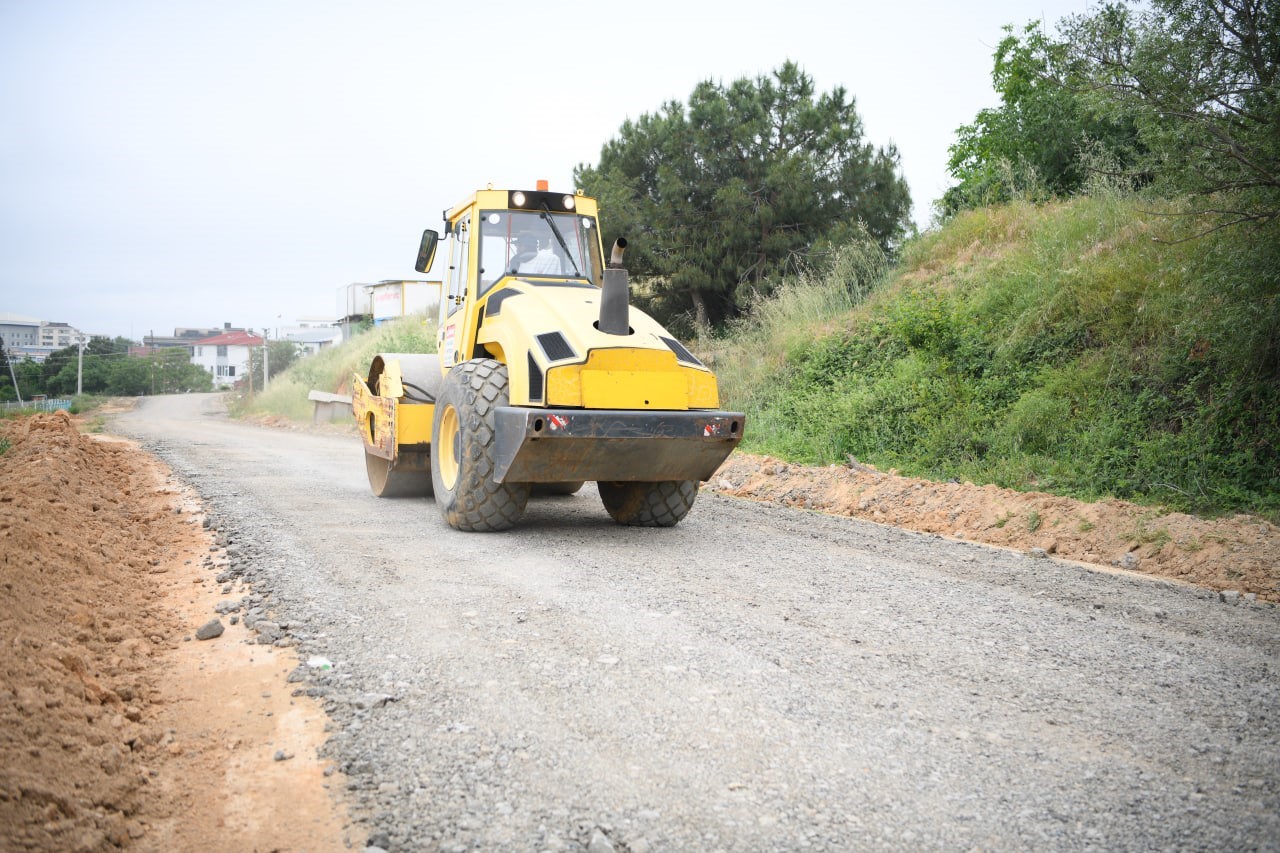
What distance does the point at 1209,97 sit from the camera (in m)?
8.54

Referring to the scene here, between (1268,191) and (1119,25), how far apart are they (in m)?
2.51

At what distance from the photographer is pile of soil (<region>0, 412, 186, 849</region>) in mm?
2945

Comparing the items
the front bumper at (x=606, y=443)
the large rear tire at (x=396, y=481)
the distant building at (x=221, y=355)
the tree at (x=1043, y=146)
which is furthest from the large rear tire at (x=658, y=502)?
the distant building at (x=221, y=355)

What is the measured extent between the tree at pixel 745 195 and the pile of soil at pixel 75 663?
39.0ft

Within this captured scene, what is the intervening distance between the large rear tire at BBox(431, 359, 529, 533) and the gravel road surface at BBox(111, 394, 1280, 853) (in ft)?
1.50

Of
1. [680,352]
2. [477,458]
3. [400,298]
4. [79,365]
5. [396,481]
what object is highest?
[400,298]

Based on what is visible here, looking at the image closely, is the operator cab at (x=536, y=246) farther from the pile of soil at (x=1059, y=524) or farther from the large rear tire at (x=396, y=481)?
the pile of soil at (x=1059, y=524)

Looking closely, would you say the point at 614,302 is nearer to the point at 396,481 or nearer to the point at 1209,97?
the point at 396,481

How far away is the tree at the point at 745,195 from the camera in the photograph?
58.6ft

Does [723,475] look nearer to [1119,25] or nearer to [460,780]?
[1119,25]

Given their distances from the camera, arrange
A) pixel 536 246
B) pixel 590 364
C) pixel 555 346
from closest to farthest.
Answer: pixel 590 364 < pixel 555 346 < pixel 536 246

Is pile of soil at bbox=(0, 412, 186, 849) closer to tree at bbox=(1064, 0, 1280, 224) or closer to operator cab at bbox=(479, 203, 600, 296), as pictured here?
operator cab at bbox=(479, 203, 600, 296)

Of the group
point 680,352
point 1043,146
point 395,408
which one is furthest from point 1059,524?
point 1043,146

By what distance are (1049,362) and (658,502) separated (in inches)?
222
